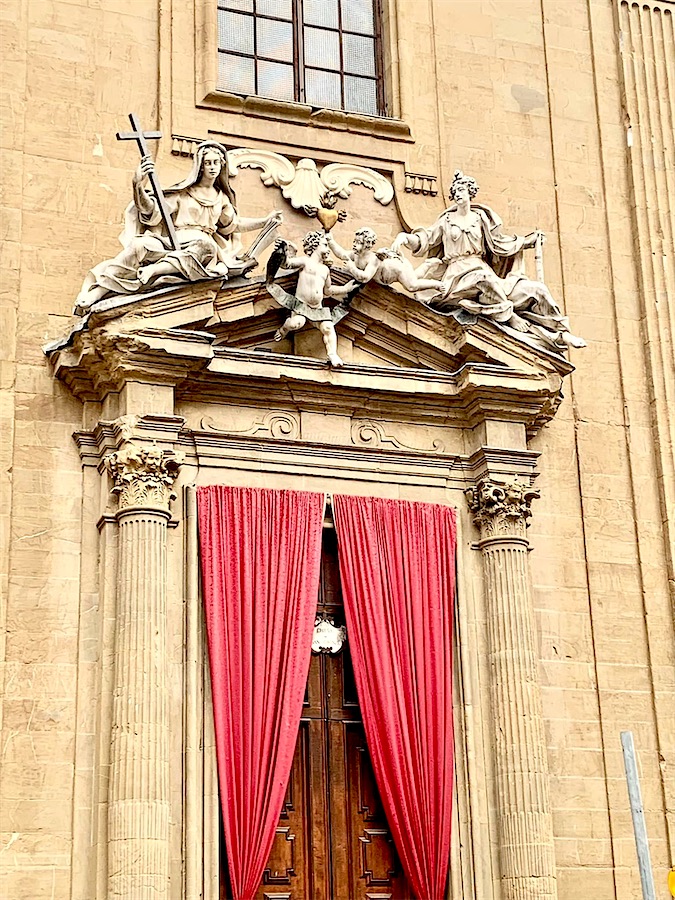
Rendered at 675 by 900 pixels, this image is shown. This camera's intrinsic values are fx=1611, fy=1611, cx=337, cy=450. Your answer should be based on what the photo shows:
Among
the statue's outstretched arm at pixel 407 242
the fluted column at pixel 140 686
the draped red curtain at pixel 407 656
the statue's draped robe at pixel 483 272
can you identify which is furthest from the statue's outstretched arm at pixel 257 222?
the draped red curtain at pixel 407 656

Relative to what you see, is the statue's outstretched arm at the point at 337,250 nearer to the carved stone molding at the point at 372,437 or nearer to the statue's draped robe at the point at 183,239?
the statue's draped robe at the point at 183,239

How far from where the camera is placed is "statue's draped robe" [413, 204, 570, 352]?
14867mm

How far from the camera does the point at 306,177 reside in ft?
51.1

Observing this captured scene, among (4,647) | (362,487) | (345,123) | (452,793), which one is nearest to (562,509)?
(362,487)

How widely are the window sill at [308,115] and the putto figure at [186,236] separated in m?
1.21

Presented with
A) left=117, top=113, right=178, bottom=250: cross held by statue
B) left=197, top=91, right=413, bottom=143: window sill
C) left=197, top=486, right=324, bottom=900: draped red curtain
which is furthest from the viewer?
left=197, top=91, right=413, bottom=143: window sill

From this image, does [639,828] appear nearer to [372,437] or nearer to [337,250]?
[372,437]

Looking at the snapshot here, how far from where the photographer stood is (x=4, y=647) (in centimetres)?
1304

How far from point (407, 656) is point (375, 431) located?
6.95 feet

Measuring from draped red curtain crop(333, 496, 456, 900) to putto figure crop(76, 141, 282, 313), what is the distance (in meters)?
2.40

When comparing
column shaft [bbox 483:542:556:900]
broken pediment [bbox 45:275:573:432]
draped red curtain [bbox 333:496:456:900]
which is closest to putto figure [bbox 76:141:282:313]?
broken pediment [bbox 45:275:573:432]

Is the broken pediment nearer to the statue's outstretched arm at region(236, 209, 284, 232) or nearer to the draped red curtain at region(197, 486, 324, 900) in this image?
the statue's outstretched arm at region(236, 209, 284, 232)

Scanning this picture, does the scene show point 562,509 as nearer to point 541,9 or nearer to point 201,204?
point 201,204

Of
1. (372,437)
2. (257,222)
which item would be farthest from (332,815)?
(257,222)
